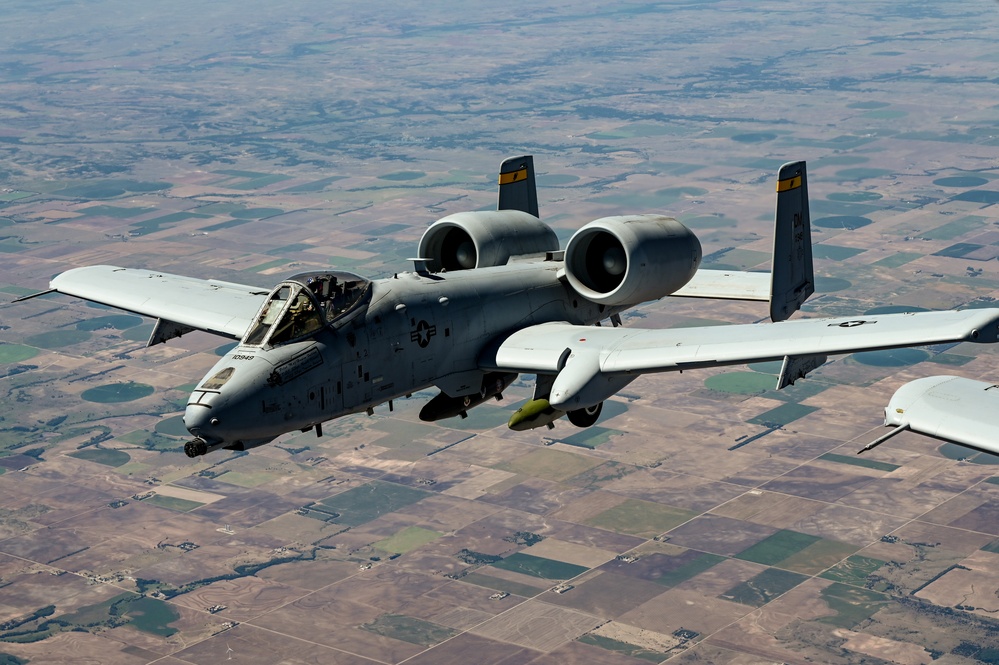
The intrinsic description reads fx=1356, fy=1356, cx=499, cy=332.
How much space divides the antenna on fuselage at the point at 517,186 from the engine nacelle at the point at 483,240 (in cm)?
193

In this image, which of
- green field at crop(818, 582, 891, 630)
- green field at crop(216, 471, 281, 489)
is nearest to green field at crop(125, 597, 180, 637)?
green field at crop(216, 471, 281, 489)

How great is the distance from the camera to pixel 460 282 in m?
38.6

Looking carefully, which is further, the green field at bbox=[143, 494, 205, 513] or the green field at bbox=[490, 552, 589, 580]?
the green field at bbox=[143, 494, 205, 513]

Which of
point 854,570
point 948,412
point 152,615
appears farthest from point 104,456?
point 948,412

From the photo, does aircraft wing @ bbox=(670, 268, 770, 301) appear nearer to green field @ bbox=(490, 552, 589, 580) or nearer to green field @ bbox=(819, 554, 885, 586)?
green field @ bbox=(490, 552, 589, 580)

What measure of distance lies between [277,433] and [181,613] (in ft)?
383

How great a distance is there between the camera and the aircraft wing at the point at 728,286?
139ft

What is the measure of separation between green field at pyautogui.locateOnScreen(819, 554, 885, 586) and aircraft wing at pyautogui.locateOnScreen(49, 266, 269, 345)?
111 metres

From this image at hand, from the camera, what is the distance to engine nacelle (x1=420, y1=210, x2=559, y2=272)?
42.0 metres

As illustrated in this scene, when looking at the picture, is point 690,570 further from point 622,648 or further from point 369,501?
point 369,501

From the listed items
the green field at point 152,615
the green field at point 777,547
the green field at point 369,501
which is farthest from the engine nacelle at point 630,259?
the green field at point 369,501

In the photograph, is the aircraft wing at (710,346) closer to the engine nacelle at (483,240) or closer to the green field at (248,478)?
the engine nacelle at (483,240)

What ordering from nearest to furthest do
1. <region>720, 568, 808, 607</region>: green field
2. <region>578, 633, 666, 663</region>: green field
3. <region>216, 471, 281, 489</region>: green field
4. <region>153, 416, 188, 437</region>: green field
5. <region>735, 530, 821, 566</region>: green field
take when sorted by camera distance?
1. <region>578, 633, 666, 663</region>: green field
2. <region>720, 568, 808, 607</region>: green field
3. <region>735, 530, 821, 566</region>: green field
4. <region>216, 471, 281, 489</region>: green field
5. <region>153, 416, 188, 437</region>: green field

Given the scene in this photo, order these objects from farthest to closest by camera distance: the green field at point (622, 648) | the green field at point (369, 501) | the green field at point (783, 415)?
the green field at point (783, 415) → the green field at point (369, 501) → the green field at point (622, 648)
